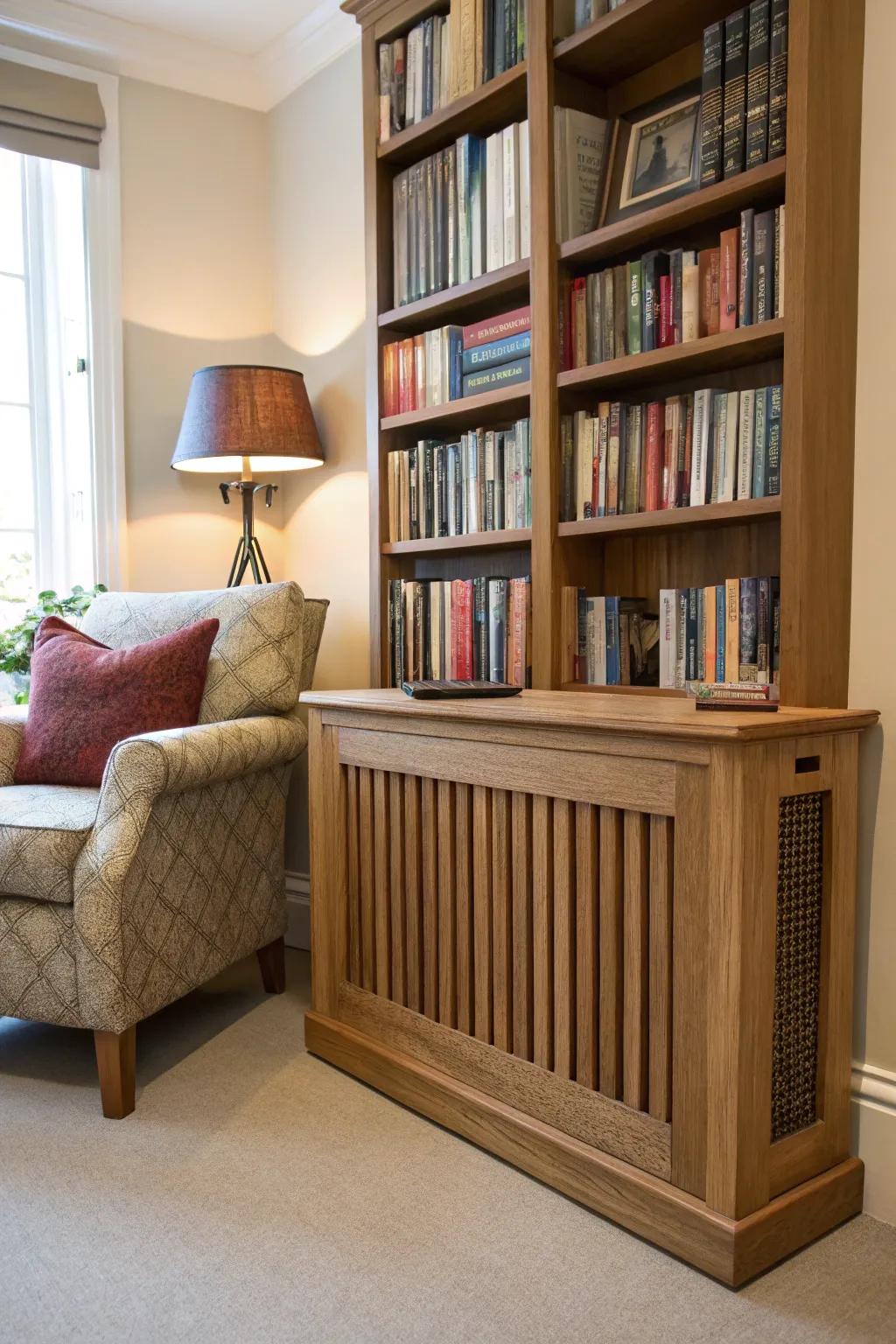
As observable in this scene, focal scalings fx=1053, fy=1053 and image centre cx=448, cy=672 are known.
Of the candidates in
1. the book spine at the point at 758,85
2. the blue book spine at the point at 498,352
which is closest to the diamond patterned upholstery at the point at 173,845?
the blue book spine at the point at 498,352

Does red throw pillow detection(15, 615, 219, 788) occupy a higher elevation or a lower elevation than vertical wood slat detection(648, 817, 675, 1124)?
higher

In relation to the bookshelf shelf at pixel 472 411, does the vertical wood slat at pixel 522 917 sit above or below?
below

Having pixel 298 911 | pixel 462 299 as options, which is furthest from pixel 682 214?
pixel 298 911

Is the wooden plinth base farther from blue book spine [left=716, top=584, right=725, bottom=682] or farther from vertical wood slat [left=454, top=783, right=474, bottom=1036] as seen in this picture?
blue book spine [left=716, top=584, right=725, bottom=682]

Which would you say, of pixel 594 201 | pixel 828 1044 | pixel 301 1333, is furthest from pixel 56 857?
pixel 594 201

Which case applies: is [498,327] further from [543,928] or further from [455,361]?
[543,928]

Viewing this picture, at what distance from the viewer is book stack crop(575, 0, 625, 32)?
74.1 inches

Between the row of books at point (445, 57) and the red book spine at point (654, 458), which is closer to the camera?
the red book spine at point (654, 458)

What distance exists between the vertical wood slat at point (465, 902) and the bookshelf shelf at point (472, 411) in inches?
31.8

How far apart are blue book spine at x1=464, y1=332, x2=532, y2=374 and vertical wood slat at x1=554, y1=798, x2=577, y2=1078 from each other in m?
0.96

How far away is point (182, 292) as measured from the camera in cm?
309

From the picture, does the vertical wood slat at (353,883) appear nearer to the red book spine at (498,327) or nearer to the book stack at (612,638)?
the book stack at (612,638)

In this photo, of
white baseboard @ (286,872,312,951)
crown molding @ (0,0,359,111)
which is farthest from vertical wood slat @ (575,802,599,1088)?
crown molding @ (0,0,359,111)

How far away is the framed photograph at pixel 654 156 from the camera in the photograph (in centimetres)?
184
